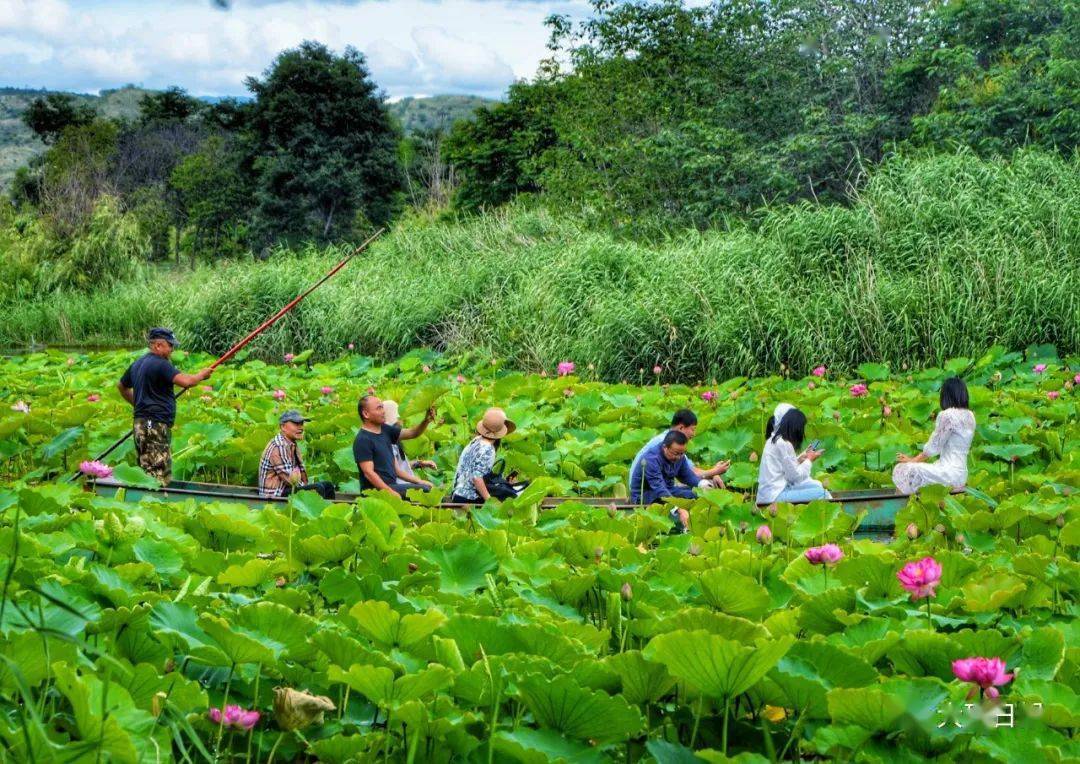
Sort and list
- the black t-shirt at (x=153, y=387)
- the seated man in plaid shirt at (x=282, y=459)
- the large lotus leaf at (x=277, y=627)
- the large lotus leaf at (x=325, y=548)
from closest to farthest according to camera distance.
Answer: the large lotus leaf at (x=277, y=627), the large lotus leaf at (x=325, y=548), the seated man in plaid shirt at (x=282, y=459), the black t-shirt at (x=153, y=387)

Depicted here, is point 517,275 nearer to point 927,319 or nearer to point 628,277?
point 628,277

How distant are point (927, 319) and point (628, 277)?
382 cm

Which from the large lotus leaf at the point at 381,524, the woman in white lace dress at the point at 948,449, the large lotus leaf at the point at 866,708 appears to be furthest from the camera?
the woman in white lace dress at the point at 948,449

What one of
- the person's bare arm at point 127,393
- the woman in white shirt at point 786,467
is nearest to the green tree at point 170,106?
the person's bare arm at point 127,393

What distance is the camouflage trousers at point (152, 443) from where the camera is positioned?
699 cm

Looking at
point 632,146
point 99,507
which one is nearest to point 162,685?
point 99,507

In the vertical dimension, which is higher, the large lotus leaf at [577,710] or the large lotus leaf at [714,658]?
the large lotus leaf at [714,658]

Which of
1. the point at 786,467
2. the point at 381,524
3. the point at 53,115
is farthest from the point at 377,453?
the point at 53,115

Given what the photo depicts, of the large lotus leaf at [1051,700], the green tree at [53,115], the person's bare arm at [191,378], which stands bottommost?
the person's bare arm at [191,378]

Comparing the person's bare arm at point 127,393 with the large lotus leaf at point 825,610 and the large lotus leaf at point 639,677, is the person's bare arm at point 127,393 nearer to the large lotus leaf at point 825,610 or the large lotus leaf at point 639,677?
the large lotus leaf at point 825,610

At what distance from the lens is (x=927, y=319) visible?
400 inches

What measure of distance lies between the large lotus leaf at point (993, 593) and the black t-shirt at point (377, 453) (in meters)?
3.86

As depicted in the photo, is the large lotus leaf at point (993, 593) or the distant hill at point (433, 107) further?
the distant hill at point (433, 107)

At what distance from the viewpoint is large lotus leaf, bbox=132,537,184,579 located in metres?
3.09
